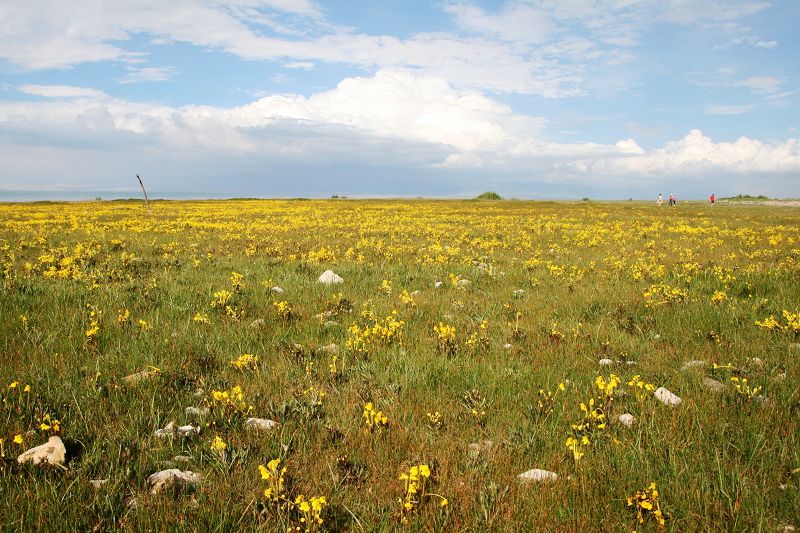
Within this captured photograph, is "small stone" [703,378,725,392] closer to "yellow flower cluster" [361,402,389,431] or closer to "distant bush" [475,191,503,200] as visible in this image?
"yellow flower cluster" [361,402,389,431]

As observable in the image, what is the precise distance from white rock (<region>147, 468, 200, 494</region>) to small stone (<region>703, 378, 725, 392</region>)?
15.7 feet

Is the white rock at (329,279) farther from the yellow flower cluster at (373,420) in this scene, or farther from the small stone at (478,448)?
the small stone at (478,448)

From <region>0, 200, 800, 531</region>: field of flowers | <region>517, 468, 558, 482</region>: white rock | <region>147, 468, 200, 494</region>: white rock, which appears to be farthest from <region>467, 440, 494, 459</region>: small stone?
<region>147, 468, 200, 494</region>: white rock

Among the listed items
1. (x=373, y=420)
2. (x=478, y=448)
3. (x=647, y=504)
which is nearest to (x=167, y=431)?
(x=373, y=420)

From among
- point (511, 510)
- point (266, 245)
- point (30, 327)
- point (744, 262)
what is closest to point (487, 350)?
point (511, 510)

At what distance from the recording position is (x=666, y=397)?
438 cm

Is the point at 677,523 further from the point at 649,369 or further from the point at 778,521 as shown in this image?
the point at 649,369

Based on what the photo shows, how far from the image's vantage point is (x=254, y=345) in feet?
19.8

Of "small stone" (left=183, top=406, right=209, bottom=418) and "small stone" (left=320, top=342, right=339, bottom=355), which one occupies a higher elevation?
"small stone" (left=320, top=342, right=339, bottom=355)

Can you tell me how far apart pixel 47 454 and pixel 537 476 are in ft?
11.6

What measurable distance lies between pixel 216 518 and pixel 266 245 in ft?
51.4

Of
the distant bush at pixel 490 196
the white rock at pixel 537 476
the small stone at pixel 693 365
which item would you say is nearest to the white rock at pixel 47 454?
the white rock at pixel 537 476

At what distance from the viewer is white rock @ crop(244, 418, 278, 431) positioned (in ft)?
12.8

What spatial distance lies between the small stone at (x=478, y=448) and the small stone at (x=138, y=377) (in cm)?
340
